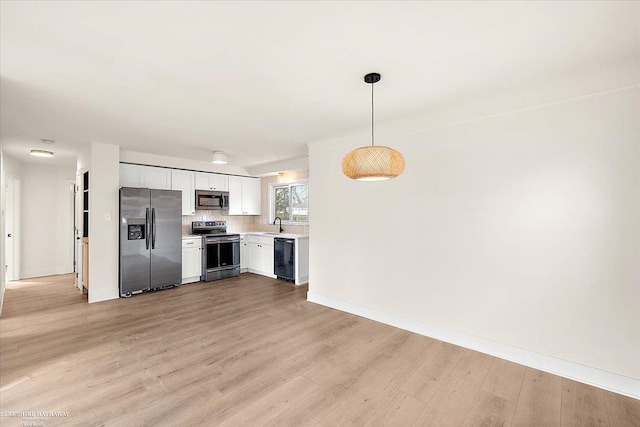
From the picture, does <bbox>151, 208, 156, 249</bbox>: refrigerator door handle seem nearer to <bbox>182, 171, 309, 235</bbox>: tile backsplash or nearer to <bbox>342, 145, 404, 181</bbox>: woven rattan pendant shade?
<bbox>182, 171, 309, 235</bbox>: tile backsplash

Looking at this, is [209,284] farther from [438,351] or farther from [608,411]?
[608,411]

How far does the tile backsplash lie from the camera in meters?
6.15

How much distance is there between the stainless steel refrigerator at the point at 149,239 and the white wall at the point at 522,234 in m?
3.44

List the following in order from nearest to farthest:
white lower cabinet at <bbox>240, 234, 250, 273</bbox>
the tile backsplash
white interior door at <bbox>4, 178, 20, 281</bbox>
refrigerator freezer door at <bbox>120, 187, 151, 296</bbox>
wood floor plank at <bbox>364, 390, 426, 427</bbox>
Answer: wood floor plank at <bbox>364, 390, 426, 427</bbox>
refrigerator freezer door at <bbox>120, 187, 151, 296</bbox>
white interior door at <bbox>4, 178, 20, 281</bbox>
the tile backsplash
white lower cabinet at <bbox>240, 234, 250, 273</bbox>

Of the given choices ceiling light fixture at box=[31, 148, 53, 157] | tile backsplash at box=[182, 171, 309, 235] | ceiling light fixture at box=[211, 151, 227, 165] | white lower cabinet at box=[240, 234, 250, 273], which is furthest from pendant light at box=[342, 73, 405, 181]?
ceiling light fixture at box=[31, 148, 53, 157]

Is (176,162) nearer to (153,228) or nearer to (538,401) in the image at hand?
(153,228)

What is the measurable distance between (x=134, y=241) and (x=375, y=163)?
4410mm

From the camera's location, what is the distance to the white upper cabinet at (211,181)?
595cm

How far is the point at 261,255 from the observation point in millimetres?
6176

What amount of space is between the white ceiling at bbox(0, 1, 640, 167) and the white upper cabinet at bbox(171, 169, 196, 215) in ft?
7.66

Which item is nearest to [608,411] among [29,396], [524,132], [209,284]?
[524,132]

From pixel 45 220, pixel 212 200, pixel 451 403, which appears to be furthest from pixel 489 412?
pixel 45 220

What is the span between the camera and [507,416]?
6.32 ft

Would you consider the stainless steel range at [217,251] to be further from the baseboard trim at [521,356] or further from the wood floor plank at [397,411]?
the wood floor plank at [397,411]
